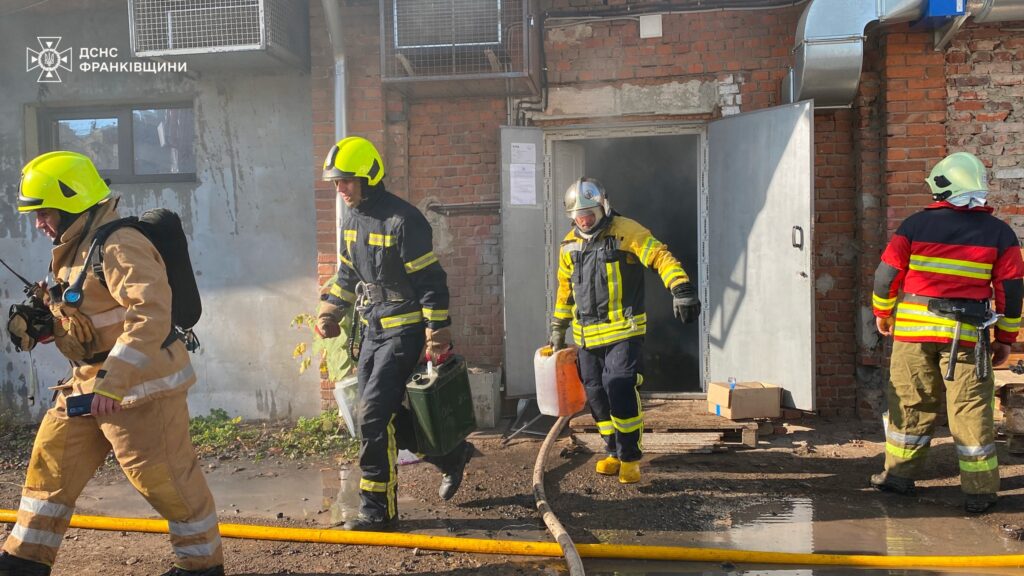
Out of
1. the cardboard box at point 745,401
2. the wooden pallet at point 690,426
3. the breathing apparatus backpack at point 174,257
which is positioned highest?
the breathing apparatus backpack at point 174,257

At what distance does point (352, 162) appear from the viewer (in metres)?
4.23

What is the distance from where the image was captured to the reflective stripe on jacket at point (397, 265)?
4.32 m

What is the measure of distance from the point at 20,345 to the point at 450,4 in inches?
159

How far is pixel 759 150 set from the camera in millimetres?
6230

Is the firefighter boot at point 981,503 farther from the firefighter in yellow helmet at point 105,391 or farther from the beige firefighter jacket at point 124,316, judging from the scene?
the beige firefighter jacket at point 124,316

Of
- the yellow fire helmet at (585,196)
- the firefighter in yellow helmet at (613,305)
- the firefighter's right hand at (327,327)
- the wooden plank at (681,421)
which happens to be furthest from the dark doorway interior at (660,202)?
the firefighter's right hand at (327,327)

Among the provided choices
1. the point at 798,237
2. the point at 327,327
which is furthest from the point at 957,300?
the point at 327,327

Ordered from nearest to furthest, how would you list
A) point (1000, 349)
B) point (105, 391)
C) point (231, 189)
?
1. point (105, 391)
2. point (1000, 349)
3. point (231, 189)

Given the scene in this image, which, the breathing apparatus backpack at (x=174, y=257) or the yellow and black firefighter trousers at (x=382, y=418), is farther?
the yellow and black firefighter trousers at (x=382, y=418)

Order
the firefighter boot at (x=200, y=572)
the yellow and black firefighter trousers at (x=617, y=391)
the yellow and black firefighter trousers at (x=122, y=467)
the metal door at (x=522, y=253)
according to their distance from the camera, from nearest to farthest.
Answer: the yellow and black firefighter trousers at (x=122, y=467) → the firefighter boot at (x=200, y=572) → the yellow and black firefighter trousers at (x=617, y=391) → the metal door at (x=522, y=253)

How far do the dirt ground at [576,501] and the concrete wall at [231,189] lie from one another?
1.14 meters

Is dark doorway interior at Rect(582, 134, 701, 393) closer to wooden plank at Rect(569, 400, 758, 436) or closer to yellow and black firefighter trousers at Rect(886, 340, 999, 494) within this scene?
wooden plank at Rect(569, 400, 758, 436)

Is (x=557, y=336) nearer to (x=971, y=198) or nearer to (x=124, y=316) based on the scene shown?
(x=971, y=198)

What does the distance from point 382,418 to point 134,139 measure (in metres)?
4.53
